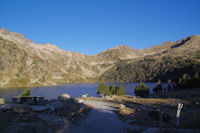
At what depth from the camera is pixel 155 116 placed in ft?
83.6

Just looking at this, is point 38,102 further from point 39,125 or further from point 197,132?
point 197,132

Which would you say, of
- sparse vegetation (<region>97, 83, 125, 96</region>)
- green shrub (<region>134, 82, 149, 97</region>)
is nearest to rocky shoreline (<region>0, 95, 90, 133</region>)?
green shrub (<region>134, 82, 149, 97</region>)

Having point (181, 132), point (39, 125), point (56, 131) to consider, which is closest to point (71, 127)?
point (56, 131)

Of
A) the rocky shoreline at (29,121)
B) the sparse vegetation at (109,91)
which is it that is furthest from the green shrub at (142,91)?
the rocky shoreline at (29,121)

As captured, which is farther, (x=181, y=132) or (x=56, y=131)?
(x=56, y=131)

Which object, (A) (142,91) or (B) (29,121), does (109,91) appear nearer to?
(A) (142,91)

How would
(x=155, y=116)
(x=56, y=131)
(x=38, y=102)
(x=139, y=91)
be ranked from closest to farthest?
(x=56, y=131) < (x=155, y=116) < (x=38, y=102) < (x=139, y=91)

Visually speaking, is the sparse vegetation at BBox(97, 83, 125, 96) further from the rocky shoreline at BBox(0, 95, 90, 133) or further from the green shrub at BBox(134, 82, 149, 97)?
the rocky shoreline at BBox(0, 95, 90, 133)

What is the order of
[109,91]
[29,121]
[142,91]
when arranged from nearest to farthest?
[29,121]
[142,91]
[109,91]

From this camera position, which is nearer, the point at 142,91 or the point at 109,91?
the point at 142,91

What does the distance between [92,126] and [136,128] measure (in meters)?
5.57

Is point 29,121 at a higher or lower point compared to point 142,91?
higher

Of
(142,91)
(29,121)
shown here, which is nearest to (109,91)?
(142,91)

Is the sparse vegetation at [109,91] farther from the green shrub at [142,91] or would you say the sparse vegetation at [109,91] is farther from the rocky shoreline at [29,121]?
the rocky shoreline at [29,121]
